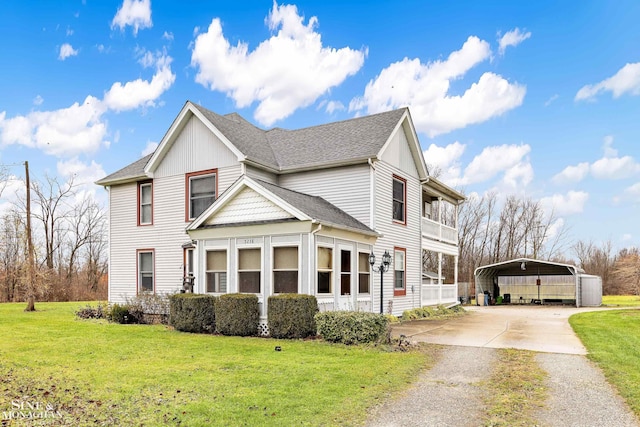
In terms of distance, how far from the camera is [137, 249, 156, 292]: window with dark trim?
2033 centimetres

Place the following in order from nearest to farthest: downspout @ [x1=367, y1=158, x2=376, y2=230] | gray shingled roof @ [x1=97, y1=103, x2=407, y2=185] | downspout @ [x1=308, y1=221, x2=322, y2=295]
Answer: downspout @ [x1=308, y1=221, x2=322, y2=295] → downspout @ [x1=367, y1=158, x2=376, y2=230] → gray shingled roof @ [x1=97, y1=103, x2=407, y2=185]

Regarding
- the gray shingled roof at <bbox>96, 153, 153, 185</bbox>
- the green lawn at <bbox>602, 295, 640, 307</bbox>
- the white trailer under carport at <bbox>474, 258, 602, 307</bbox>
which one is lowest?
the green lawn at <bbox>602, 295, 640, 307</bbox>

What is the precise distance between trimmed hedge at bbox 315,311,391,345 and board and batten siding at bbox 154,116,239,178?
812 cm

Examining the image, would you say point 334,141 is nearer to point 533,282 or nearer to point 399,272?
point 399,272

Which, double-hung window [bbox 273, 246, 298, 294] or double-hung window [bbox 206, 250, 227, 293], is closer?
double-hung window [bbox 273, 246, 298, 294]

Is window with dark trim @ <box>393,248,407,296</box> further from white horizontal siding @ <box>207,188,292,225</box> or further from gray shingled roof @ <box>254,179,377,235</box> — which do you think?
white horizontal siding @ <box>207,188,292,225</box>

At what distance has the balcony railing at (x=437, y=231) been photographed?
22.2 m

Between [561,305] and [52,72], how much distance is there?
32.0 metres

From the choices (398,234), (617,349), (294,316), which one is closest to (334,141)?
(398,234)

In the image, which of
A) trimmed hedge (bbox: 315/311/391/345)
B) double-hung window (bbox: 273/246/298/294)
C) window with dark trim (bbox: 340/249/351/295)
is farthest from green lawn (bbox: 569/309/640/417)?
double-hung window (bbox: 273/246/298/294)

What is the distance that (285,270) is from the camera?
13.8 m

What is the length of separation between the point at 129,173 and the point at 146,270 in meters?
4.33

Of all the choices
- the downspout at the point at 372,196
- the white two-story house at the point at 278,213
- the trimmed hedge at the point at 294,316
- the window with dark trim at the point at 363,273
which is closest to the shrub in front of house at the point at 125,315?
the white two-story house at the point at 278,213

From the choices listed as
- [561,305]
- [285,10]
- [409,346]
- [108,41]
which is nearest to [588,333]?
[409,346]
